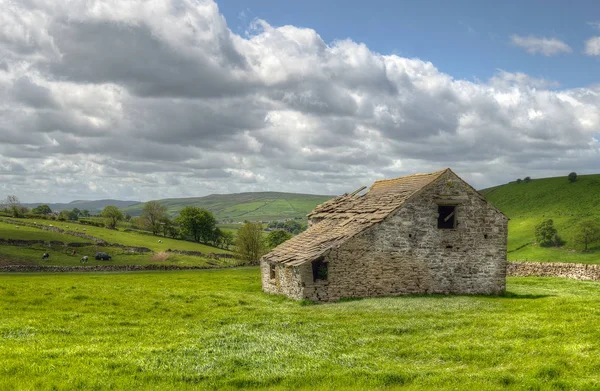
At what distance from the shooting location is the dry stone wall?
1781 inches

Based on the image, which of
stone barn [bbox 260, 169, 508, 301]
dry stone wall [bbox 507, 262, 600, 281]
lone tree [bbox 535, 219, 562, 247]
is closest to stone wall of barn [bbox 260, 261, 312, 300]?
stone barn [bbox 260, 169, 508, 301]

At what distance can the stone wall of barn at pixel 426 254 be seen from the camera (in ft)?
91.6

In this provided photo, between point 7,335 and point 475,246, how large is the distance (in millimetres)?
26551

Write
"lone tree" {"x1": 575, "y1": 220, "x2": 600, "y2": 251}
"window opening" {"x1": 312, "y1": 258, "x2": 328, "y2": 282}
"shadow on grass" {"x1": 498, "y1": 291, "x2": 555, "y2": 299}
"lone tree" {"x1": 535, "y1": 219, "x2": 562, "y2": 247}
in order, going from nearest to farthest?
"window opening" {"x1": 312, "y1": 258, "x2": 328, "y2": 282} → "shadow on grass" {"x1": 498, "y1": 291, "x2": 555, "y2": 299} → "lone tree" {"x1": 575, "y1": 220, "x2": 600, "y2": 251} → "lone tree" {"x1": 535, "y1": 219, "x2": 562, "y2": 247}

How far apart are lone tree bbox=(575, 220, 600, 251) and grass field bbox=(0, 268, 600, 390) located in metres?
77.8

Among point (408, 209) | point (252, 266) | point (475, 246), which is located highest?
point (408, 209)

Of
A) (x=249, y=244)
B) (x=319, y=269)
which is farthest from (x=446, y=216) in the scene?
(x=249, y=244)

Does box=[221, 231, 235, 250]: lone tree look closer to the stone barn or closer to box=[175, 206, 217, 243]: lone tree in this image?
box=[175, 206, 217, 243]: lone tree

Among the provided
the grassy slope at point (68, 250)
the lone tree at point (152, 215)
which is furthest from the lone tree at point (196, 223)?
the grassy slope at point (68, 250)

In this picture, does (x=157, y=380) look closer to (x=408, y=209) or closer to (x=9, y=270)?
(x=408, y=209)

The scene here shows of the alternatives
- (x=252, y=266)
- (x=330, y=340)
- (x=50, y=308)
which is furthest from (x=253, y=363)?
(x=252, y=266)

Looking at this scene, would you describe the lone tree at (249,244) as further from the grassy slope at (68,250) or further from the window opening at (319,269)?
the window opening at (319,269)

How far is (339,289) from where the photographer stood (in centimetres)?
2753

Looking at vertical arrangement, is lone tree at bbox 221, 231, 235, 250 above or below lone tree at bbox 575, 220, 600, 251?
below
